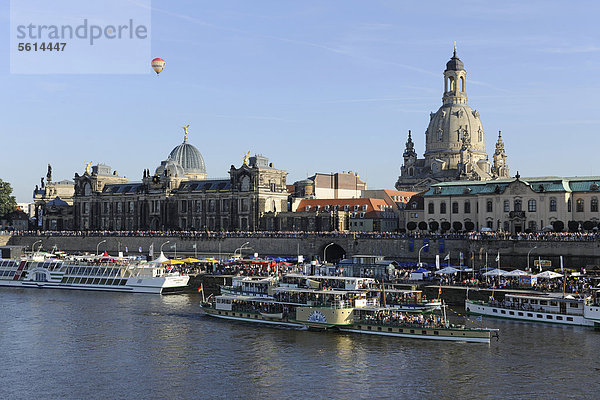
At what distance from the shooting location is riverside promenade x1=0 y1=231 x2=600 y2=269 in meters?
101

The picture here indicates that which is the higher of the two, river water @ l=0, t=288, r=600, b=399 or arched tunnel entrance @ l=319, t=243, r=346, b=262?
arched tunnel entrance @ l=319, t=243, r=346, b=262

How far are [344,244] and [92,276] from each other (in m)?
41.1

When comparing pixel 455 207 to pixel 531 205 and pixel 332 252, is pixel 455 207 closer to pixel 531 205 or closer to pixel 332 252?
pixel 531 205

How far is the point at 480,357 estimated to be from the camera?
57.2 m

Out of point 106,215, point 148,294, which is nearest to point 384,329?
point 148,294

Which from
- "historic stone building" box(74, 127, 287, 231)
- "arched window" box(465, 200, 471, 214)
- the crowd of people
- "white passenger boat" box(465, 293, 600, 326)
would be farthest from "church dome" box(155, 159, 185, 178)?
"white passenger boat" box(465, 293, 600, 326)

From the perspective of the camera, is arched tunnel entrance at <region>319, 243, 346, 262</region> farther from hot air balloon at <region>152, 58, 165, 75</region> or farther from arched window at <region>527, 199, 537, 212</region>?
hot air balloon at <region>152, 58, 165, 75</region>

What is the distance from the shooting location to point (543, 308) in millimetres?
72875

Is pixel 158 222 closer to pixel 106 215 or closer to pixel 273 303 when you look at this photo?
pixel 106 215

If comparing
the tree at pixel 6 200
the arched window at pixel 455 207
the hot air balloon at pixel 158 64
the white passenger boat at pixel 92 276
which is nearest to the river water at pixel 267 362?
the white passenger boat at pixel 92 276

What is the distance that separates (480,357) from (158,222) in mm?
116293

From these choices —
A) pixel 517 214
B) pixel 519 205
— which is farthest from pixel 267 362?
pixel 519 205

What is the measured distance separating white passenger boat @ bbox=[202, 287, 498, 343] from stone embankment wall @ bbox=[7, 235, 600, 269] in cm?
3804

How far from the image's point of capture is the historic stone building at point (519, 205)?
364 ft
